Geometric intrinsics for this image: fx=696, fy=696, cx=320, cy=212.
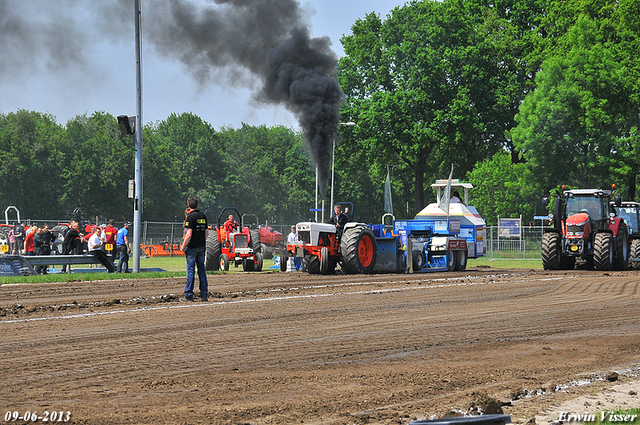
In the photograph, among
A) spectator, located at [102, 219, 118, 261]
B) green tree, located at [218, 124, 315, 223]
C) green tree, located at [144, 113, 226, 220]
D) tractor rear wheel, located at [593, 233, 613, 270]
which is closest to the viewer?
tractor rear wheel, located at [593, 233, 613, 270]

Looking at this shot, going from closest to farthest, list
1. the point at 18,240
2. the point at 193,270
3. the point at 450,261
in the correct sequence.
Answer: the point at 193,270, the point at 450,261, the point at 18,240

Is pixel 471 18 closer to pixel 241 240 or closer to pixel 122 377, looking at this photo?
pixel 241 240

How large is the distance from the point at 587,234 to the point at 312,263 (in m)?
10.2

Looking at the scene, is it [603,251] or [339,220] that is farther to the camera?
[603,251]

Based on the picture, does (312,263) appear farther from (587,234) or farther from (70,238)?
(587,234)

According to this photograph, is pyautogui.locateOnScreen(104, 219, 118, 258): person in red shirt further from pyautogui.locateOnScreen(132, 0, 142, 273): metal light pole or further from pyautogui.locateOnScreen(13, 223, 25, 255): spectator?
pyautogui.locateOnScreen(13, 223, 25, 255): spectator

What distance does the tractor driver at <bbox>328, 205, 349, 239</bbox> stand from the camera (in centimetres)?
2078

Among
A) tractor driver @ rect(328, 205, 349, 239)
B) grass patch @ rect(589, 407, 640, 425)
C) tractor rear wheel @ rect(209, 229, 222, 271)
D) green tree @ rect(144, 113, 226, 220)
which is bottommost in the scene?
grass patch @ rect(589, 407, 640, 425)

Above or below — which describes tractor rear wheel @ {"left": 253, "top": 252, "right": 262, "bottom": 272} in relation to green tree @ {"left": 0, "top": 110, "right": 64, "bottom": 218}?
below

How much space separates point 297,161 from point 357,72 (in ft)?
120

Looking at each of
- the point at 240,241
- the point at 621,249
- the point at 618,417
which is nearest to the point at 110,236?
the point at 240,241

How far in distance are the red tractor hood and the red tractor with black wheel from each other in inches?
304

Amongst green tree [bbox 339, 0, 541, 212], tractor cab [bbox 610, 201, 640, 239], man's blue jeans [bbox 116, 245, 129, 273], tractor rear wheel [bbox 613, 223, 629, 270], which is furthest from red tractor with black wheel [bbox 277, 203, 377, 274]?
green tree [bbox 339, 0, 541, 212]

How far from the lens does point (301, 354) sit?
7523 millimetres
